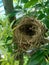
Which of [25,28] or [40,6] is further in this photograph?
[40,6]

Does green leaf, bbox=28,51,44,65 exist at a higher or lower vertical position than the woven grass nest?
lower

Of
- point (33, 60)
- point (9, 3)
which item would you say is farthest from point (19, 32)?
point (9, 3)

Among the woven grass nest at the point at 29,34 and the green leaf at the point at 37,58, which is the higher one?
the woven grass nest at the point at 29,34

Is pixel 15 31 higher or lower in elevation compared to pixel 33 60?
higher

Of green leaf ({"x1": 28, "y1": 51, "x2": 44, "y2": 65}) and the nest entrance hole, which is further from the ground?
the nest entrance hole

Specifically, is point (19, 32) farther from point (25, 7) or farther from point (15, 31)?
point (25, 7)
